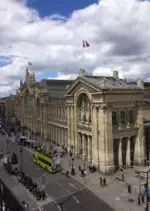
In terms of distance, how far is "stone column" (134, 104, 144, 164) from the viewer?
4497 centimetres

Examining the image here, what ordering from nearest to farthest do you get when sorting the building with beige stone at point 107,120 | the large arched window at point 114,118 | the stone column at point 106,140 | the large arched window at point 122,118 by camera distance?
the stone column at point 106,140 < the building with beige stone at point 107,120 < the large arched window at point 114,118 < the large arched window at point 122,118

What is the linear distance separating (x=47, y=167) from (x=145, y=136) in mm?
19411

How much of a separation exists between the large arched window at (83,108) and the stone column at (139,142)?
9.27m

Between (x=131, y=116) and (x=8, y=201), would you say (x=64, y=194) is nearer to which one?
(x=8, y=201)

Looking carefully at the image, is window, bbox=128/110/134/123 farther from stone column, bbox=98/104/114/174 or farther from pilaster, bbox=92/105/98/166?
pilaster, bbox=92/105/98/166

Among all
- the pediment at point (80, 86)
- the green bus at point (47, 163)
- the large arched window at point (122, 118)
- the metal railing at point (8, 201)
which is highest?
the pediment at point (80, 86)

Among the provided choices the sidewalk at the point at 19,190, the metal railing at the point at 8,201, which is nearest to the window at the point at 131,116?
the sidewalk at the point at 19,190

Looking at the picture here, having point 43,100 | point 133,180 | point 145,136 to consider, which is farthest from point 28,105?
point 133,180

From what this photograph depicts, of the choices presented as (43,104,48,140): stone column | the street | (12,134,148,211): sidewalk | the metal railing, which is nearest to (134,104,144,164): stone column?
(12,134,148,211): sidewalk

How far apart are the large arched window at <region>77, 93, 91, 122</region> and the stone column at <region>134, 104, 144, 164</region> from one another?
927cm

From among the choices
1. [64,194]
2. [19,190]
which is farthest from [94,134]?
[19,190]

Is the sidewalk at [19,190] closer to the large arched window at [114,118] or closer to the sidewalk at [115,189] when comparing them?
the sidewalk at [115,189]

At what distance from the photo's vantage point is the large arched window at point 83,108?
47.2 meters

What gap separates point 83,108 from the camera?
49.0 meters
